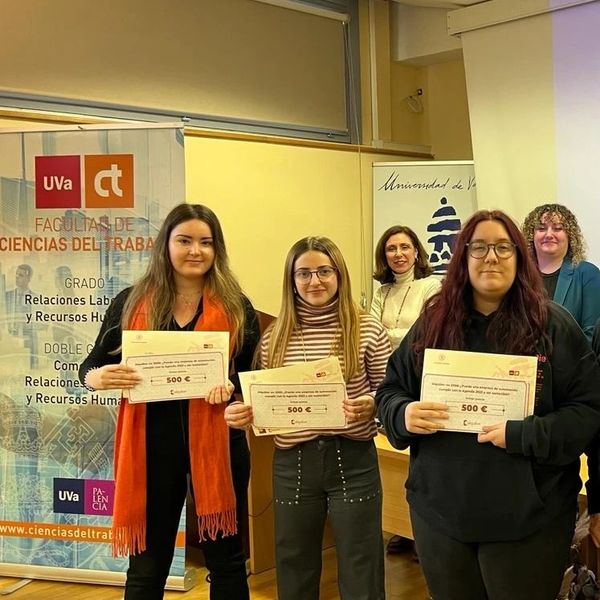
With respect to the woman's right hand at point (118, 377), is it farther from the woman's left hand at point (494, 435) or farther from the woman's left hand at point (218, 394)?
the woman's left hand at point (494, 435)

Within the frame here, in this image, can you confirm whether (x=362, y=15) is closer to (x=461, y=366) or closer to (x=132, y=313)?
(x=132, y=313)

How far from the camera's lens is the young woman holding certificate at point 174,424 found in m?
2.23

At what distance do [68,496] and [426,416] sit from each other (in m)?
2.05

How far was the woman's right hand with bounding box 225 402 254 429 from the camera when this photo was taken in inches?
84.8

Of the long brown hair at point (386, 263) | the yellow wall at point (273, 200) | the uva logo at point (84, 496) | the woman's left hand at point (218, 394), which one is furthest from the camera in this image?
the yellow wall at point (273, 200)

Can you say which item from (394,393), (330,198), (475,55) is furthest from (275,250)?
(394,393)

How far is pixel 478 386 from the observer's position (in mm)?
1706

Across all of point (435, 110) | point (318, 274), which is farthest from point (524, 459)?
point (435, 110)

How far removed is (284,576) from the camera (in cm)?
225

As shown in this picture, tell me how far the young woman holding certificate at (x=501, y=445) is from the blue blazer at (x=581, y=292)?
1.81 meters

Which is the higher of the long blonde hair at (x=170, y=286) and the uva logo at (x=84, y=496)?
the long blonde hair at (x=170, y=286)

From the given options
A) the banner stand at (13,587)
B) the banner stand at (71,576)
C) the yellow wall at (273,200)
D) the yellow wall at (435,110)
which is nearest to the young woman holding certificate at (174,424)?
the banner stand at (71,576)

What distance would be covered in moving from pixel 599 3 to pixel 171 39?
2281mm

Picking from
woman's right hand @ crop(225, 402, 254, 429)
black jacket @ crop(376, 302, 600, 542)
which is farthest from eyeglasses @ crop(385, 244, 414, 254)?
black jacket @ crop(376, 302, 600, 542)
